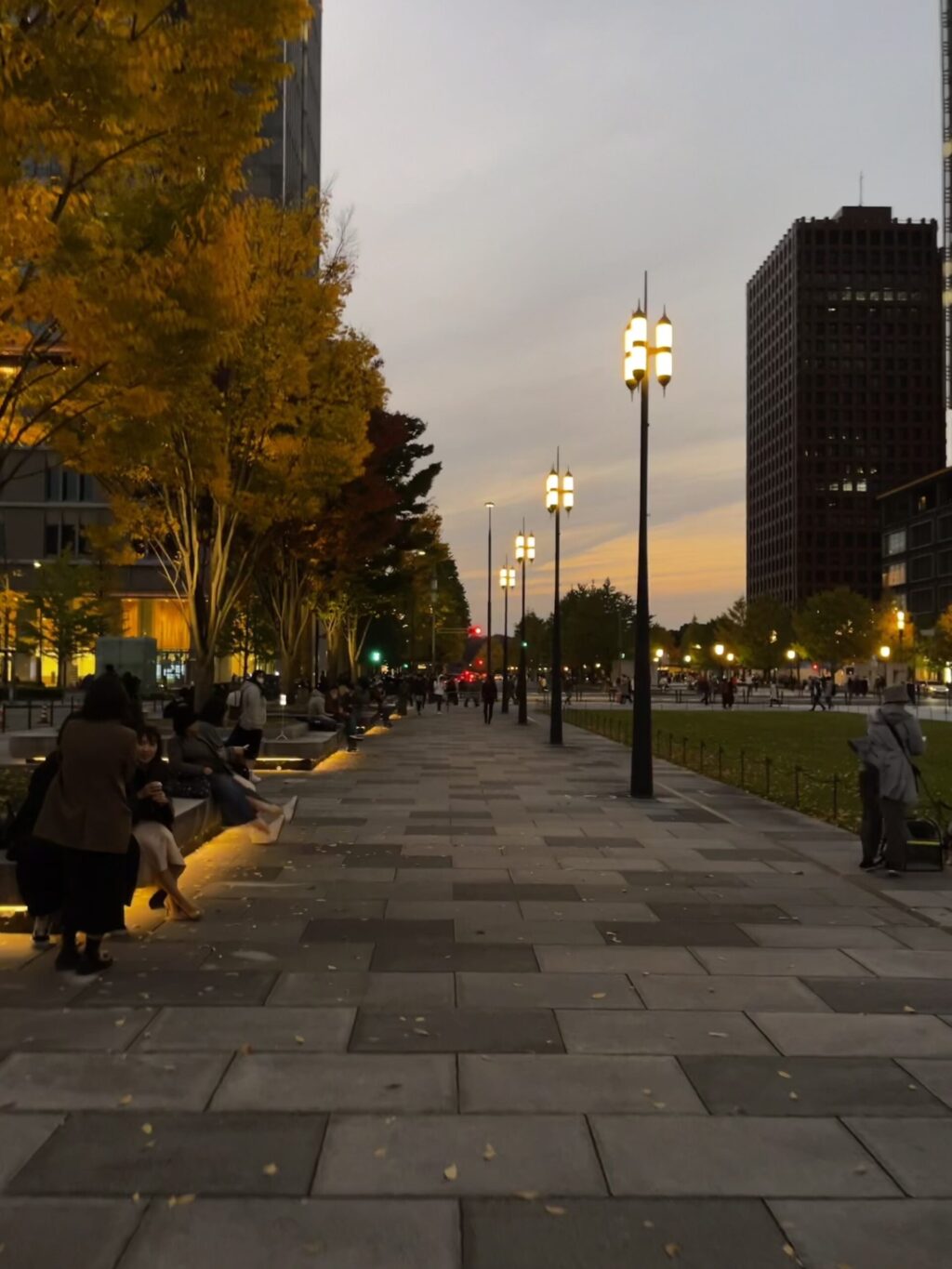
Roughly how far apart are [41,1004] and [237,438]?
16602 millimetres

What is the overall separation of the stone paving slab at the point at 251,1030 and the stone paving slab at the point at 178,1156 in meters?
0.88

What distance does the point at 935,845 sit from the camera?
36.1ft

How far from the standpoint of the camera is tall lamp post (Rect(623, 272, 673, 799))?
665 inches

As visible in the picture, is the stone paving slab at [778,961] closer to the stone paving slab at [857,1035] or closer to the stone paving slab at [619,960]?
the stone paving slab at [619,960]

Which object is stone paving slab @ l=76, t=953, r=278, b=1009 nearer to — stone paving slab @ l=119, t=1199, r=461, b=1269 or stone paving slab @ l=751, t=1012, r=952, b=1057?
stone paving slab @ l=119, t=1199, r=461, b=1269

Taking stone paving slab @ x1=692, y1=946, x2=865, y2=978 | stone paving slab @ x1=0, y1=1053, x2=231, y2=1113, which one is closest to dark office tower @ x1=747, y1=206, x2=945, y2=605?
stone paving slab @ x1=692, y1=946, x2=865, y2=978

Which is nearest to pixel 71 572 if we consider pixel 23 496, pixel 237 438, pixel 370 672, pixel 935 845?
pixel 23 496

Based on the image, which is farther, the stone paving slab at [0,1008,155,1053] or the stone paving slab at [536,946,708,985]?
the stone paving slab at [536,946,708,985]

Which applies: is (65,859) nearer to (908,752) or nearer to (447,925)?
(447,925)

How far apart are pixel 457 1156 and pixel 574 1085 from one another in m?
0.94

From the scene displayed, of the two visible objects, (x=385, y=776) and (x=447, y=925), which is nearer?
(x=447, y=925)

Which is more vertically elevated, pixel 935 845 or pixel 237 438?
pixel 237 438

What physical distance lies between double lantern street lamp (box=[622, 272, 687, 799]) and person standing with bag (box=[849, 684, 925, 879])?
19.0 feet

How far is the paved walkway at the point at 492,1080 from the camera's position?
12.7 feet
